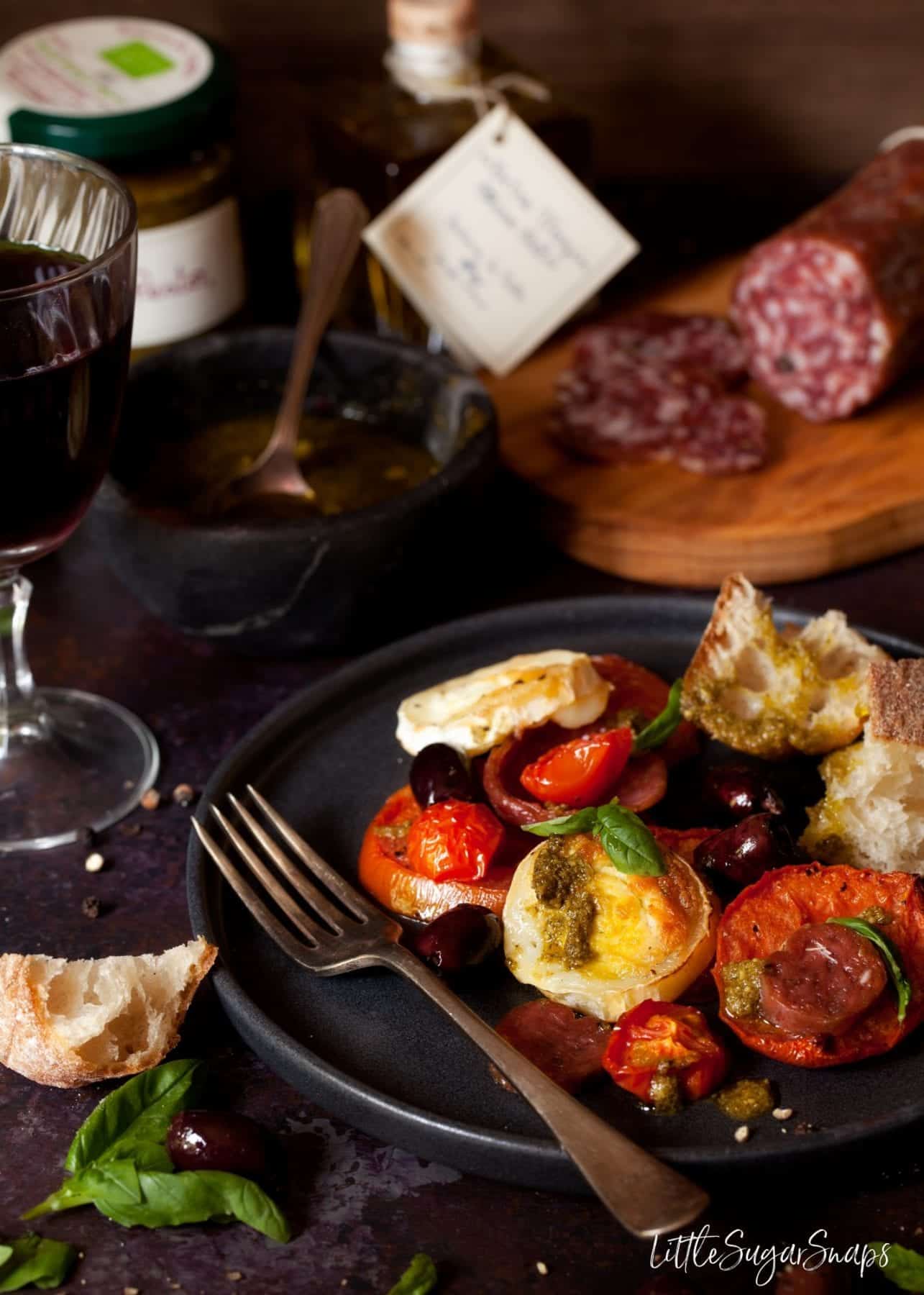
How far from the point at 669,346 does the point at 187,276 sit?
729 millimetres

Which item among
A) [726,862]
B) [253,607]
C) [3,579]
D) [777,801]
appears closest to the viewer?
[726,862]

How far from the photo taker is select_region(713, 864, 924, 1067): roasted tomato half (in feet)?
4.30

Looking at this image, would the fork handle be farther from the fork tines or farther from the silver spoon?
the silver spoon

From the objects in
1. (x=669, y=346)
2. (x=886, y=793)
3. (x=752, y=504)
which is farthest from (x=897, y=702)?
(x=669, y=346)

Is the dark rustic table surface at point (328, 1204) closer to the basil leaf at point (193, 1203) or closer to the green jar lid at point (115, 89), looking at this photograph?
the basil leaf at point (193, 1203)

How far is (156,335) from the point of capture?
2.28 metres

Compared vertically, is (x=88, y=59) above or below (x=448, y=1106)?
above

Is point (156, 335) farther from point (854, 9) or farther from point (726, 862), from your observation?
point (854, 9)

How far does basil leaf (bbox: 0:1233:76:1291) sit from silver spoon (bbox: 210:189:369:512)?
103 centimetres

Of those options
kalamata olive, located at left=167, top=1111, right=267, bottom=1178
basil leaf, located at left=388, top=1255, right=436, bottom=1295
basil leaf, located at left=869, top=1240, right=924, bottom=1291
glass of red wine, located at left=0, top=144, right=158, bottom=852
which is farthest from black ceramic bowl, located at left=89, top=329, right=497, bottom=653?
basil leaf, located at left=869, top=1240, right=924, bottom=1291

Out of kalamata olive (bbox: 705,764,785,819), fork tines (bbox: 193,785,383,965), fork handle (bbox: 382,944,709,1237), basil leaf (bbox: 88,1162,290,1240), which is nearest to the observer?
fork handle (bbox: 382,944,709,1237)

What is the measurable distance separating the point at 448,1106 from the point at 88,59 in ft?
5.54

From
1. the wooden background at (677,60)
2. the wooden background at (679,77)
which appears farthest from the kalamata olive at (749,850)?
the wooden background at (677,60)

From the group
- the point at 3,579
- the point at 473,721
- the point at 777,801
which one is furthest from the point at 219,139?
the point at 777,801
